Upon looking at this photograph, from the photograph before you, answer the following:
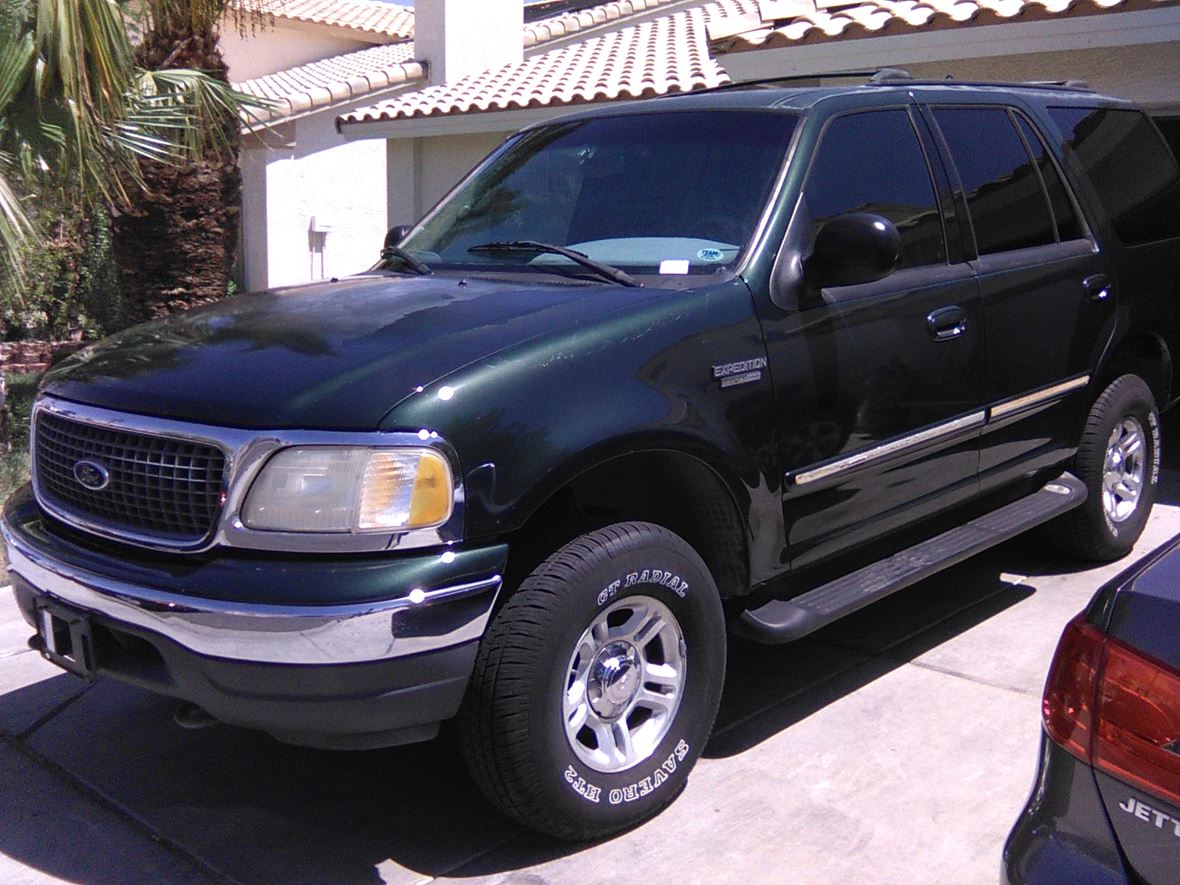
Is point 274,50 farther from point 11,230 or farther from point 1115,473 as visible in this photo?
point 1115,473

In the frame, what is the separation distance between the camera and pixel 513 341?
3.43 m

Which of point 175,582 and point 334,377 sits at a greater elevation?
point 334,377

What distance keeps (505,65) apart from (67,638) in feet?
46.6

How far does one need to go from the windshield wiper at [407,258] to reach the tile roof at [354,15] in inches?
782

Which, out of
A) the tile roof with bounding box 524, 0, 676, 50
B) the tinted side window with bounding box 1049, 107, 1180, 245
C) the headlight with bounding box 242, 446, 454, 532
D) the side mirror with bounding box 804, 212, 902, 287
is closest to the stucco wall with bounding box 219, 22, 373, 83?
the tile roof with bounding box 524, 0, 676, 50

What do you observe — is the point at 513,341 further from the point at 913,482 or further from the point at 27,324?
the point at 27,324

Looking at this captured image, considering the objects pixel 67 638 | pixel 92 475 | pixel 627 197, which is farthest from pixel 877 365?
pixel 67 638

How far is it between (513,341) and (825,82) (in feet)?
7.94

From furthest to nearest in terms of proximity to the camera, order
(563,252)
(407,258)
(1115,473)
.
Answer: (1115,473)
(407,258)
(563,252)

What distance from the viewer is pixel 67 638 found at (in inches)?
138

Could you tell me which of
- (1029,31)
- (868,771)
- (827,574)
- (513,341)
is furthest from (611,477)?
(1029,31)

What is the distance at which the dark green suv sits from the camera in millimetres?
3131

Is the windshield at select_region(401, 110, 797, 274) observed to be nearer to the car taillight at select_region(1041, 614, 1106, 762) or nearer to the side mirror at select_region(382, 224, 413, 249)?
the side mirror at select_region(382, 224, 413, 249)

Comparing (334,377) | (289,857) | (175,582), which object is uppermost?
(334,377)
